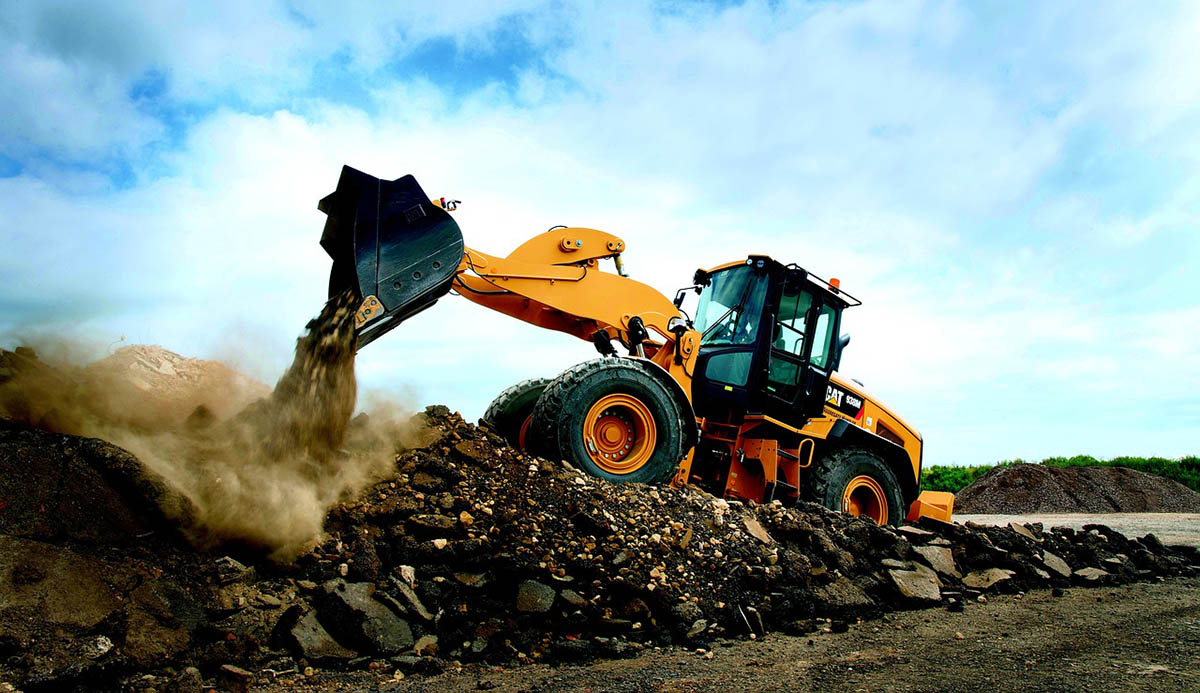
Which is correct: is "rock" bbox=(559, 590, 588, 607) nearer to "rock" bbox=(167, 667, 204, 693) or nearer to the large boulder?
"rock" bbox=(167, 667, 204, 693)

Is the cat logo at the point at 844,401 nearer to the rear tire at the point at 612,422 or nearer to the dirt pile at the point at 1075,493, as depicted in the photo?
the rear tire at the point at 612,422

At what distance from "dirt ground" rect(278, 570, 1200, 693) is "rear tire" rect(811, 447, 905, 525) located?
8.91 ft

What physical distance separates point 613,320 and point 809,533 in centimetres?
287

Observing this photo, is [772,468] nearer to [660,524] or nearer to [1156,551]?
[660,524]

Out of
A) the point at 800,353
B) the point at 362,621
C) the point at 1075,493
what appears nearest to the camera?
the point at 362,621

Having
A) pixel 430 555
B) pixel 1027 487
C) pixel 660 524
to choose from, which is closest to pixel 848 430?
pixel 660 524

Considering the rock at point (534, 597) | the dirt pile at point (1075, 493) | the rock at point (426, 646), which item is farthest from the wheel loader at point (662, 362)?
the dirt pile at point (1075, 493)

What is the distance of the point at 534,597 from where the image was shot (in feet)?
17.1

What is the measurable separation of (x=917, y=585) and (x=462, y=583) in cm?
398

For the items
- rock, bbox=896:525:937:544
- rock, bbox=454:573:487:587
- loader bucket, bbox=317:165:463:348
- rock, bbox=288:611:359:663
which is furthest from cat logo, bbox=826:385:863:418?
rock, bbox=288:611:359:663

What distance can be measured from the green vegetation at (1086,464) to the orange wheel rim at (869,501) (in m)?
18.8

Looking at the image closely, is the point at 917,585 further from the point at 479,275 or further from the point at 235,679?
the point at 235,679

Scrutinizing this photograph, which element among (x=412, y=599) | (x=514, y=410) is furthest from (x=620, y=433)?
(x=412, y=599)

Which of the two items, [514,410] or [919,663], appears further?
[514,410]
